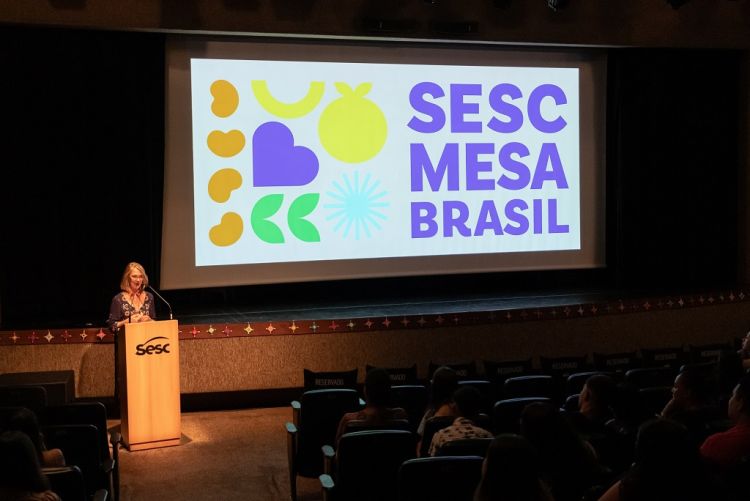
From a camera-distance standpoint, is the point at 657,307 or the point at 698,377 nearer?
the point at 698,377

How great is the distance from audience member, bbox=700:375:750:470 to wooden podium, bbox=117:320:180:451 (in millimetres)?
3734

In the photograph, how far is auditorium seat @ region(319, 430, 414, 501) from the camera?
3.87 meters

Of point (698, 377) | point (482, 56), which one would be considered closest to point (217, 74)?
point (482, 56)

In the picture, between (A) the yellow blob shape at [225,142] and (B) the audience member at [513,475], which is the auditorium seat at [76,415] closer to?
(B) the audience member at [513,475]

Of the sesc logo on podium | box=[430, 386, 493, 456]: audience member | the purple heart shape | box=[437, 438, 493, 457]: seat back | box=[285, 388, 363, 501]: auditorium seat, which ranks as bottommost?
box=[285, 388, 363, 501]: auditorium seat

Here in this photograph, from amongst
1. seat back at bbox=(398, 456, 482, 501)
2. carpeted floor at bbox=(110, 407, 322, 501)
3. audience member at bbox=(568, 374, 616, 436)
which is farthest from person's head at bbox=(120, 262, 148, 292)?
seat back at bbox=(398, 456, 482, 501)

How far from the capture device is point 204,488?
5.42 meters

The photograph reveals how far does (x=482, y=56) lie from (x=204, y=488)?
5.89 meters

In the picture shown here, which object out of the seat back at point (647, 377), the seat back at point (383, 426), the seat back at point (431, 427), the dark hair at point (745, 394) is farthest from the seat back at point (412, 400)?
the dark hair at point (745, 394)

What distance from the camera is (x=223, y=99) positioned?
29.0 feet

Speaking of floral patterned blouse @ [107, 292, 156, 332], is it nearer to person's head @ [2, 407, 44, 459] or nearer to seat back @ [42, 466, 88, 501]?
person's head @ [2, 407, 44, 459]

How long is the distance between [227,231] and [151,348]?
2894mm

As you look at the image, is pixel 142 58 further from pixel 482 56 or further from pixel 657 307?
pixel 657 307

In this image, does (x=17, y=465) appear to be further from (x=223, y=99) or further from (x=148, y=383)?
(x=223, y=99)
